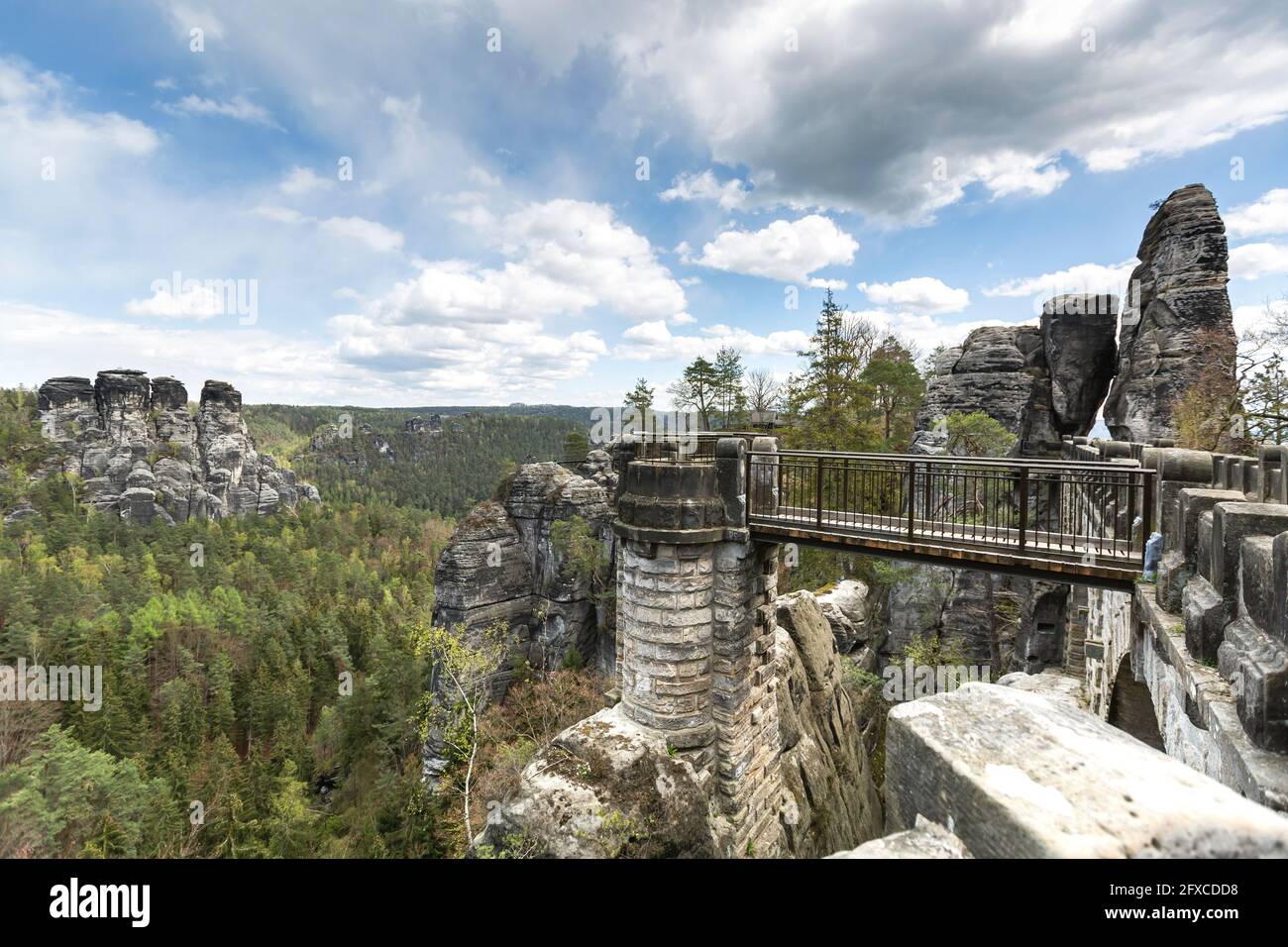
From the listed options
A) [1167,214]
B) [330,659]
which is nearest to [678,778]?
[1167,214]

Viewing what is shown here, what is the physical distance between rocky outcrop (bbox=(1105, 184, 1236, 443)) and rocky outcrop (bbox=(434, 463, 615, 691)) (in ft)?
84.8

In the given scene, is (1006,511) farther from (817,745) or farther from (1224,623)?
(817,745)

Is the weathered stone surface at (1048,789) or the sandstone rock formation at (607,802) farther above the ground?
the weathered stone surface at (1048,789)

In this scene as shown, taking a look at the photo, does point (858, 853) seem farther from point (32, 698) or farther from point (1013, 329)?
point (32, 698)

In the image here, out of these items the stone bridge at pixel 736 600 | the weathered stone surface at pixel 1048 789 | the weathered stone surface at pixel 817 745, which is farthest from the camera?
the weathered stone surface at pixel 817 745

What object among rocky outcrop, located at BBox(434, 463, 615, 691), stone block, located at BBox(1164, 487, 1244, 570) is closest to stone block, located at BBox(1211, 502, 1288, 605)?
stone block, located at BBox(1164, 487, 1244, 570)

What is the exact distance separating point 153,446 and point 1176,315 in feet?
423

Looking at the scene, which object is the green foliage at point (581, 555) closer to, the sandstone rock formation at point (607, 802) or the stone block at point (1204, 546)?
the sandstone rock formation at point (607, 802)

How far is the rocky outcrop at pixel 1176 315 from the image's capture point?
57.9ft

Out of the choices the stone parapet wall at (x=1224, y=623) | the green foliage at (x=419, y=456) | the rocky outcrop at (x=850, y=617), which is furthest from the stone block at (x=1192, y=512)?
the green foliage at (x=419, y=456)

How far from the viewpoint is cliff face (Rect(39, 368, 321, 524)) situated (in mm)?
88250

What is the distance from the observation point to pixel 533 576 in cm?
3469

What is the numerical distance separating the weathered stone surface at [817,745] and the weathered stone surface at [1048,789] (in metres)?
10.0

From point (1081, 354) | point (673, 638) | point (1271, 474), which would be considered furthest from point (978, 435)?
point (1271, 474)
